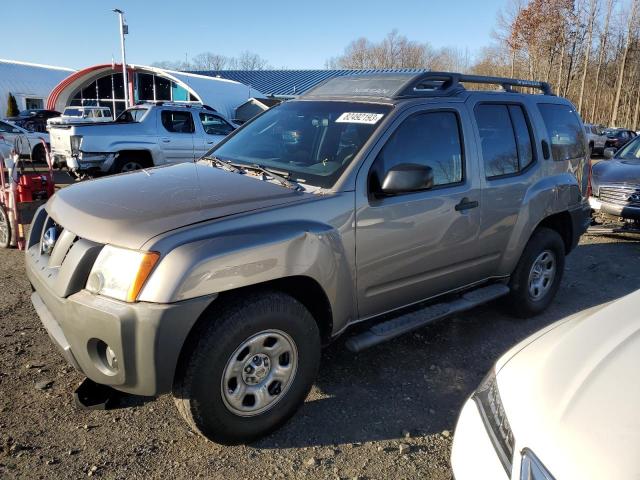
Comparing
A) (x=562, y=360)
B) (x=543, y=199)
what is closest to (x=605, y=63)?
(x=543, y=199)

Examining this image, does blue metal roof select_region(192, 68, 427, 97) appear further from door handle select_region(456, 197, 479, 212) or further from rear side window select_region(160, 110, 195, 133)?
door handle select_region(456, 197, 479, 212)

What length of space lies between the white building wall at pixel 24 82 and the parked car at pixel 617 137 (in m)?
41.5

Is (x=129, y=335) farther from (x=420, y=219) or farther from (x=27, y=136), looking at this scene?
(x=27, y=136)

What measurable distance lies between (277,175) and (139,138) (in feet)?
27.9

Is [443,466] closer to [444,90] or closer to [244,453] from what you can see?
[244,453]

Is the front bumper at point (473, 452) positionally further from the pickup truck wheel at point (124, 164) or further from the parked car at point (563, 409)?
the pickup truck wheel at point (124, 164)

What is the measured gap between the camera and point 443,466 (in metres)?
2.80

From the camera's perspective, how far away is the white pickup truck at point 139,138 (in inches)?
404

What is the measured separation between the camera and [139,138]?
428 inches

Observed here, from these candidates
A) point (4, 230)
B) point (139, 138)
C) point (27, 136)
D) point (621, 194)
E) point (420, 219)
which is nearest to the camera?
point (420, 219)

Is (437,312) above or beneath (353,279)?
beneath

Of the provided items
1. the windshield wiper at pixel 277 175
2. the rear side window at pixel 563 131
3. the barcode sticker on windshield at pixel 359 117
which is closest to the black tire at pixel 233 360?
the windshield wiper at pixel 277 175

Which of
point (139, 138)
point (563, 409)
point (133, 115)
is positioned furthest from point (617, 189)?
point (133, 115)

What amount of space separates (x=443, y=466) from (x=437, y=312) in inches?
45.2
